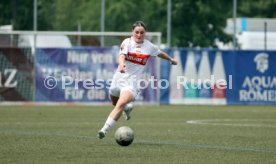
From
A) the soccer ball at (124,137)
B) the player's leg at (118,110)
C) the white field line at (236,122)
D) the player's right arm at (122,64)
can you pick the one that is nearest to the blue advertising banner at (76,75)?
the white field line at (236,122)

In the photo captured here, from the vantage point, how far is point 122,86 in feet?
54.0

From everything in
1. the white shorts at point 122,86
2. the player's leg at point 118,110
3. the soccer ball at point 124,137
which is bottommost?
the soccer ball at point 124,137

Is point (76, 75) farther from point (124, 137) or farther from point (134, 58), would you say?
point (124, 137)

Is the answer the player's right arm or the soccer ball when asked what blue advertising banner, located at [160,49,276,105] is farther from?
the soccer ball

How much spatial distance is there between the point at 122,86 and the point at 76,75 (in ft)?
55.2

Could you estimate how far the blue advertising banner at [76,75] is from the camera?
32969 mm

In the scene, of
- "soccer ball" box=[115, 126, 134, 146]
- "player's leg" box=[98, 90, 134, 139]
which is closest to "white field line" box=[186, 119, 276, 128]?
"player's leg" box=[98, 90, 134, 139]

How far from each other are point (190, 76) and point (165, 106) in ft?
5.90

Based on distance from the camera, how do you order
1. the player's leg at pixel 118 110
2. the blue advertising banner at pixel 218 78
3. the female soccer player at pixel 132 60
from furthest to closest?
1. the blue advertising banner at pixel 218 78
2. the female soccer player at pixel 132 60
3. the player's leg at pixel 118 110

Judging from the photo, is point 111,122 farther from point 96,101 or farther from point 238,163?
point 96,101

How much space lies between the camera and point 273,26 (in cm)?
5331

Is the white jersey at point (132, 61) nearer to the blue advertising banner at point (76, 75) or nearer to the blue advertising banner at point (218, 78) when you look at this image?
the blue advertising banner at point (76, 75)

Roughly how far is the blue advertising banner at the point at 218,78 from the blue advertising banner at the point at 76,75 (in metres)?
1.09

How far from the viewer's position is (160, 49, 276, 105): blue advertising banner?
112ft
